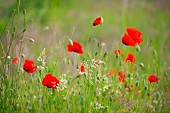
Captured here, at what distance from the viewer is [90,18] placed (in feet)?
23.8

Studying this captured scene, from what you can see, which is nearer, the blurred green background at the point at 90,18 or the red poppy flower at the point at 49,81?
the red poppy flower at the point at 49,81

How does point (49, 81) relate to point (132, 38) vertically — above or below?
below

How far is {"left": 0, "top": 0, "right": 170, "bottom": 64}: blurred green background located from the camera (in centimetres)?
566

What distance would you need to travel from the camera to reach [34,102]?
2662 millimetres

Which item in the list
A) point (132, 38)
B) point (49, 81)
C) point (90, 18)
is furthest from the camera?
point (90, 18)

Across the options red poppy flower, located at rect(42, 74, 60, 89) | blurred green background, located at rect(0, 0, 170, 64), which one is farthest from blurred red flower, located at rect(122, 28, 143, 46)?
blurred green background, located at rect(0, 0, 170, 64)

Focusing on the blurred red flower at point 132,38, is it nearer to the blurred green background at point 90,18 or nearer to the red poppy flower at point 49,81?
the red poppy flower at point 49,81

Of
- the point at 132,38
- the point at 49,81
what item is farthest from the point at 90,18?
the point at 49,81

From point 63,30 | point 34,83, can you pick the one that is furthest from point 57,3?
point 34,83

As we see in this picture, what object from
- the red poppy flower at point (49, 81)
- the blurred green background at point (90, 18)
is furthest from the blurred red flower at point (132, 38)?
the blurred green background at point (90, 18)

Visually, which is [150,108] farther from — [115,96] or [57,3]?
[57,3]

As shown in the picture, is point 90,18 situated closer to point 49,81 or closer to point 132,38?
point 132,38

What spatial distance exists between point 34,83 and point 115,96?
666mm

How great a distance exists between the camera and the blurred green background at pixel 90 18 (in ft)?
18.6
